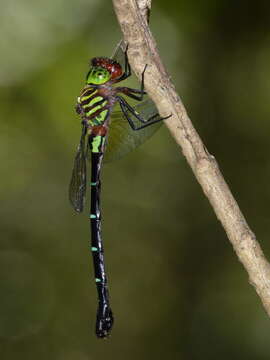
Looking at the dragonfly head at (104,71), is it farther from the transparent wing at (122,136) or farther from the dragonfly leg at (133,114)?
the transparent wing at (122,136)

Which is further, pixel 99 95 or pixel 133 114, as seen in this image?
pixel 133 114

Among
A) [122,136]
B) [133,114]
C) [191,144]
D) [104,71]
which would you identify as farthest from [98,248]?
[191,144]

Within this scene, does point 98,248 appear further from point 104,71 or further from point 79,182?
point 104,71

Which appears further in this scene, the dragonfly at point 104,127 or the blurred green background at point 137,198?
the blurred green background at point 137,198

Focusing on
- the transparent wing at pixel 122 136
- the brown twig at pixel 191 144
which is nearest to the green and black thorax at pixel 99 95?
the transparent wing at pixel 122 136

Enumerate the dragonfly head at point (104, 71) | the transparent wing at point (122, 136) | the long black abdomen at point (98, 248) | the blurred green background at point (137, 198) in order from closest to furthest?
the dragonfly head at point (104, 71), the long black abdomen at point (98, 248), the transparent wing at point (122, 136), the blurred green background at point (137, 198)

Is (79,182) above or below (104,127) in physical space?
below

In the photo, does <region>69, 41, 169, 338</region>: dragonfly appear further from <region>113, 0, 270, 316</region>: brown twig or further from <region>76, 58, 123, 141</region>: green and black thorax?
<region>113, 0, 270, 316</region>: brown twig

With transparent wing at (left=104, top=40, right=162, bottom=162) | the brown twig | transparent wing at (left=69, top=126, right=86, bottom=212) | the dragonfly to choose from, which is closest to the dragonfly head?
the dragonfly
